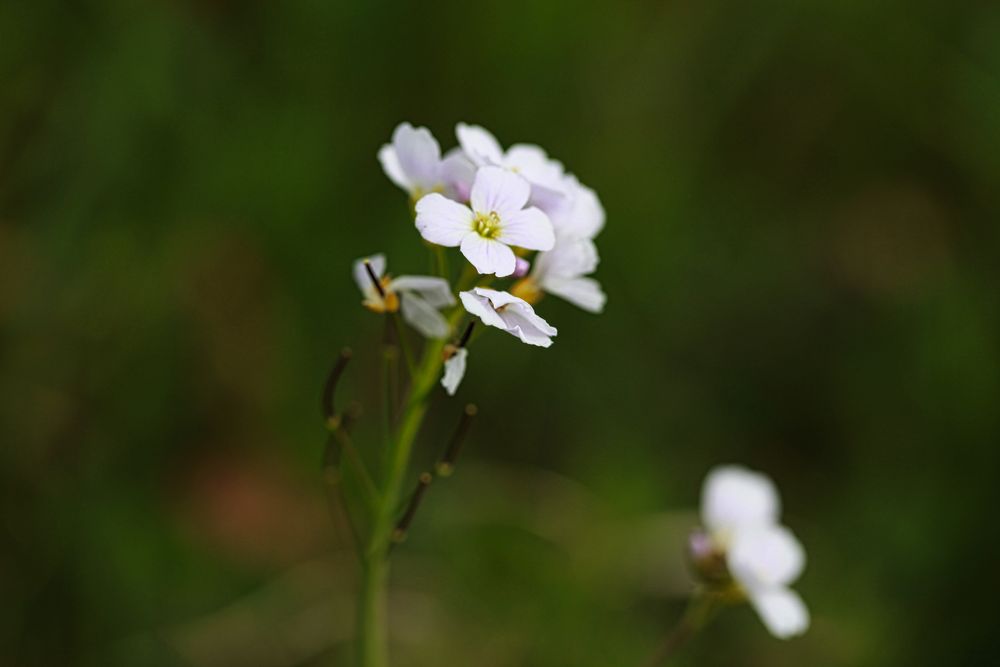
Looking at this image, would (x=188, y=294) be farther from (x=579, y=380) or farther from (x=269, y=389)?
(x=579, y=380)

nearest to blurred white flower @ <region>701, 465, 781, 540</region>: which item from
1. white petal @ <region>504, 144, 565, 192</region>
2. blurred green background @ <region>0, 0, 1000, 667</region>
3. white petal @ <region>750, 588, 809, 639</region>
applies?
white petal @ <region>750, 588, 809, 639</region>

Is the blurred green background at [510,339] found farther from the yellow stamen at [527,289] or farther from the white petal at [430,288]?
the white petal at [430,288]

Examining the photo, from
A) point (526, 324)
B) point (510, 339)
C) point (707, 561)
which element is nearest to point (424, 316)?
point (526, 324)

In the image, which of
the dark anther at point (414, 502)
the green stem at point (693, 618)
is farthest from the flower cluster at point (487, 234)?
the green stem at point (693, 618)

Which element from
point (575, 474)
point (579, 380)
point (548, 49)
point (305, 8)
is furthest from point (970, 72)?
point (305, 8)

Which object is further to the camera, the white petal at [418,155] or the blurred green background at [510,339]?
the blurred green background at [510,339]

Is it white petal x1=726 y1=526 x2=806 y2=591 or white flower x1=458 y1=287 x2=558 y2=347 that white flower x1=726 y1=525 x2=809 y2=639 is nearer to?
white petal x1=726 y1=526 x2=806 y2=591
